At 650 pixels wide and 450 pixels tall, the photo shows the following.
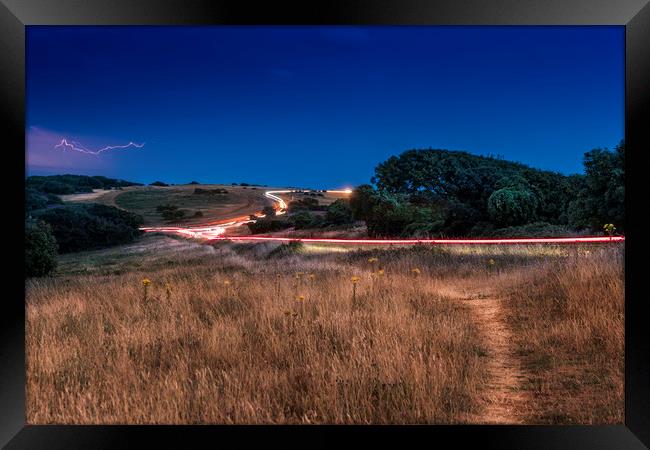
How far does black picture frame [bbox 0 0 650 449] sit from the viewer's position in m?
2.86

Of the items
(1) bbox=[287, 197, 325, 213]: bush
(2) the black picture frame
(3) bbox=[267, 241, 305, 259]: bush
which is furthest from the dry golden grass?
(1) bbox=[287, 197, 325, 213]: bush

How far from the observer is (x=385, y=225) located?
15156 millimetres

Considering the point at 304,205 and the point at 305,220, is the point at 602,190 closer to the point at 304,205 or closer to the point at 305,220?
the point at 305,220

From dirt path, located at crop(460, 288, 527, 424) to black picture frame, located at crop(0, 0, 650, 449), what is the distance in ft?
0.36

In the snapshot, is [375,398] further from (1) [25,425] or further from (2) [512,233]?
(2) [512,233]

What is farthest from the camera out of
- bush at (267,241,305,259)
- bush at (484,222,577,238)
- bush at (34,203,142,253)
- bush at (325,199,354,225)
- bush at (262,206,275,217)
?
bush at (262,206,275,217)

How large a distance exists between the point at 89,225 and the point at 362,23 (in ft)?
53.5

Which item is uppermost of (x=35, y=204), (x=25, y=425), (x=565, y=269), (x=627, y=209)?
(x=35, y=204)

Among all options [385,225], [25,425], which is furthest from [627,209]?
[385,225]

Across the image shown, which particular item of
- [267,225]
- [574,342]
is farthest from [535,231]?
[267,225]

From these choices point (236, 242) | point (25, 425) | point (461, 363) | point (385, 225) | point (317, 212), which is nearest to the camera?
point (25, 425)

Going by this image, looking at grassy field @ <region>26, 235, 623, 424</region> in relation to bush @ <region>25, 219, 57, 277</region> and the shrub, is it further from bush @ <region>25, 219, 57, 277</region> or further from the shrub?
the shrub

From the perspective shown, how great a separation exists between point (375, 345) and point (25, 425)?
287 centimetres

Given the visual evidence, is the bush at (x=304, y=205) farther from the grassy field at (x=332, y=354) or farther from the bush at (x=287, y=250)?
the grassy field at (x=332, y=354)
